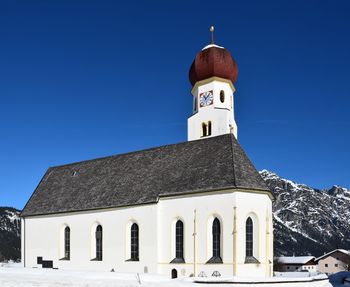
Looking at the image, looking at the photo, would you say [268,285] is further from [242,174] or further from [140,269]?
[140,269]

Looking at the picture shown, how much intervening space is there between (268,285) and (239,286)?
225cm

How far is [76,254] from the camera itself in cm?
4978

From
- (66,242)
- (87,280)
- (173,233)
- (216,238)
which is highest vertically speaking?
(173,233)

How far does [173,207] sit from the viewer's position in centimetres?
4347

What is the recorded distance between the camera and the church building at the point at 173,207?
4091 cm

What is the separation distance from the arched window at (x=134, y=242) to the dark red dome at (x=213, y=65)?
18.5 meters

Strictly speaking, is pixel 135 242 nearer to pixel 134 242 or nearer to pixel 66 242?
pixel 134 242

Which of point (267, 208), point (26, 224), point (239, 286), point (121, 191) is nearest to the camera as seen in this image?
point (239, 286)

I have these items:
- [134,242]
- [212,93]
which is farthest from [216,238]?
[212,93]

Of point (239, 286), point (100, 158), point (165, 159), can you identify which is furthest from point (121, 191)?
point (239, 286)

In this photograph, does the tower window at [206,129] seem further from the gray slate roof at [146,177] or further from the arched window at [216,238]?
the arched window at [216,238]

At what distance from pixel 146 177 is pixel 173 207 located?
5428 mm

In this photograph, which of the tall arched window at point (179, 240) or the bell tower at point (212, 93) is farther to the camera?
the bell tower at point (212, 93)

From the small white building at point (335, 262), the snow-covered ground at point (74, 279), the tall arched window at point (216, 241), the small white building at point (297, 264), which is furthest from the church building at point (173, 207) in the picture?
the small white building at point (335, 262)
